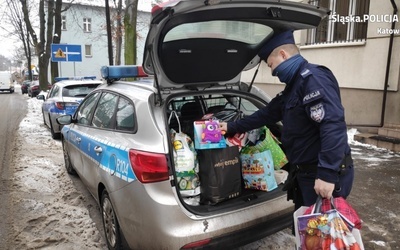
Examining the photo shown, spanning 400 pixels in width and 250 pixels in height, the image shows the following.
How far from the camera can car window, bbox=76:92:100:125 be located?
4041mm

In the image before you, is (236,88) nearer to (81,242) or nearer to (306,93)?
(306,93)

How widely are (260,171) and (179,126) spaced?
2.66 ft

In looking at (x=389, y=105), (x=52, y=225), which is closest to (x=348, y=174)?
(x=52, y=225)

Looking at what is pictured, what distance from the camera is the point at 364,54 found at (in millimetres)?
7809

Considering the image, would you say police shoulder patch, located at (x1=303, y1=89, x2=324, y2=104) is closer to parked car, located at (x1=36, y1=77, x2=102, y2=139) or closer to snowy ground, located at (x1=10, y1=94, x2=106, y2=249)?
snowy ground, located at (x1=10, y1=94, x2=106, y2=249)

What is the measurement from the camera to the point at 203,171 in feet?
8.96

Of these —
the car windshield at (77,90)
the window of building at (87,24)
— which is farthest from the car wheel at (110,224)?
the window of building at (87,24)

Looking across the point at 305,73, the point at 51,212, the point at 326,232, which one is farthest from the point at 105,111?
the point at 326,232

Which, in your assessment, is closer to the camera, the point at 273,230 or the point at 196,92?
the point at 273,230

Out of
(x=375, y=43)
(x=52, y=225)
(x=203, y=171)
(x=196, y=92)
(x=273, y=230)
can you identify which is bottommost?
(x=52, y=225)

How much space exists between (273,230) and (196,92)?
4.49ft

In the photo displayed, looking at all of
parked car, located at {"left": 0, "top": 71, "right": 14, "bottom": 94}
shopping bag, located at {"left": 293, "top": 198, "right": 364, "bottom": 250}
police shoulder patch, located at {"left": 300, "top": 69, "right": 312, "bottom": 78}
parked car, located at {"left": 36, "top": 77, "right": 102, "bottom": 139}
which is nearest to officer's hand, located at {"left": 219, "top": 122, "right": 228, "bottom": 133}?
police shoulder patch, located at {"left": 300, "top": 69, "right": 312, "bottom": 78}

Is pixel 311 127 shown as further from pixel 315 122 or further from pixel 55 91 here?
pixel 55 91

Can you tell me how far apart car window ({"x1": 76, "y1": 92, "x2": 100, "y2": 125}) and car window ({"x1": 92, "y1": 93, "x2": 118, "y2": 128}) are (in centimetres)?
22
